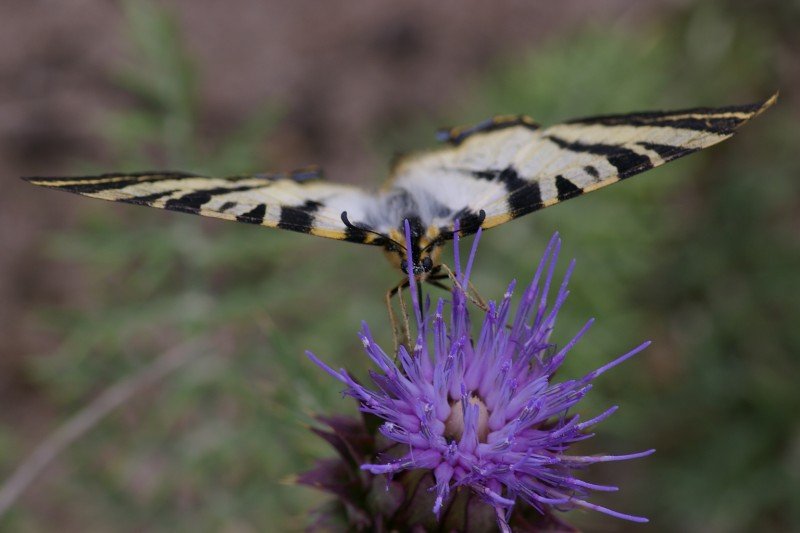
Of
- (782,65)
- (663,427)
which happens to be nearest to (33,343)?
(663,427)

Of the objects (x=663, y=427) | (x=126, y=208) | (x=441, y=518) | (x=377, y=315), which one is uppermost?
(x=126, y=208)

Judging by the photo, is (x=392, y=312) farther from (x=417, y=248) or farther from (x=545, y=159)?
(x=545, y=159)

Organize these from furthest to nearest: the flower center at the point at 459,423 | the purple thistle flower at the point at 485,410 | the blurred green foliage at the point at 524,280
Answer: the blurred green foliage at the point at 524,280
the flower center at the point at 459,423
the purple thistle flower at the point at 485,410

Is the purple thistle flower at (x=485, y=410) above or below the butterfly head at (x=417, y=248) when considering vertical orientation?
below

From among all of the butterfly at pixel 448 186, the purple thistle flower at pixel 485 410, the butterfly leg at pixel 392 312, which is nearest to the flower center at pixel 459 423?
the purple thistle flower at pixel 485 410

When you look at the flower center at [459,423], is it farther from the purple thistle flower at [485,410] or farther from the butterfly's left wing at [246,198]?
the butterfly's left wing at [246,198]

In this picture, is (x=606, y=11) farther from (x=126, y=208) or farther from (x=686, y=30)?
(x=126, y=208)
